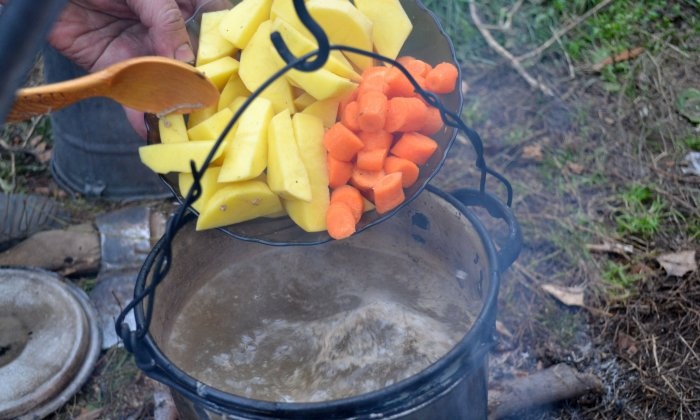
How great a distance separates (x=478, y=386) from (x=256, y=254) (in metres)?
0.89

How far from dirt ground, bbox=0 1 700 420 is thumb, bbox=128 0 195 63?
1.33 meters

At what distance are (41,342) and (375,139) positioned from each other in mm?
1700

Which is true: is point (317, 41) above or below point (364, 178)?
above

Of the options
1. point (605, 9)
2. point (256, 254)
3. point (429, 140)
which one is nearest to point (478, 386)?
point (429, 140)

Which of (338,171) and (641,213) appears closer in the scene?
(338,171)

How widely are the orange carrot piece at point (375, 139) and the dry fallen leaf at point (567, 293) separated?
1.40 meters

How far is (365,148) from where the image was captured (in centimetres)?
194

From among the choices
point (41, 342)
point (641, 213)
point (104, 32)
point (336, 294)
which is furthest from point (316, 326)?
point (641, 213)

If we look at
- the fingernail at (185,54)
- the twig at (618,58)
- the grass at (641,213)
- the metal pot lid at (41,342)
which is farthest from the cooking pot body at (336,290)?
the twig at (618,58)

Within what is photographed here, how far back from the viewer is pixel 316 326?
2207 mm

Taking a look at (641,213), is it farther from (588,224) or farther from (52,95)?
(52,95)

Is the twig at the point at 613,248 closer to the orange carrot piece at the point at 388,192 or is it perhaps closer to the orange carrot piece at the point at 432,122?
the orange carrot piece at the point at 432,122

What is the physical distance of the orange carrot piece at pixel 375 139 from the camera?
1930mm

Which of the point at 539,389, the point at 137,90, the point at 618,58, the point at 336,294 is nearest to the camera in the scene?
the point at 137,90
